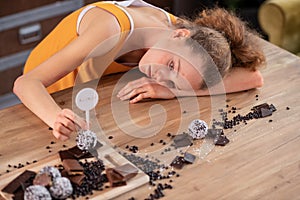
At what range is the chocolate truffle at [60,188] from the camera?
1569 mm

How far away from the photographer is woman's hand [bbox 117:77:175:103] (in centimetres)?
204

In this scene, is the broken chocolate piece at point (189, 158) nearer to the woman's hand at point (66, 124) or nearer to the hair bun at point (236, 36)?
the woman's hand at point (66, 124)

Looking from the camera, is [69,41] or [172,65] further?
[69,41]

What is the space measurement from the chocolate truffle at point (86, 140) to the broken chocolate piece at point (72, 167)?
0.27ft

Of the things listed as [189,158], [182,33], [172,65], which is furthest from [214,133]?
[182,33]

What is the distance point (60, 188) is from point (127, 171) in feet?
0.64

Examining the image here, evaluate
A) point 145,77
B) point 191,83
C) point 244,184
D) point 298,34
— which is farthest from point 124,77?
point 298,34

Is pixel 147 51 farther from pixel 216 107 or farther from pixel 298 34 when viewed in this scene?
pixel 298 34

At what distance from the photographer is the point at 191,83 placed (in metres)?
2.04

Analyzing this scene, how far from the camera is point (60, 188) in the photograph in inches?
61.8

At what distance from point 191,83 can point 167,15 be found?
13.8 inches

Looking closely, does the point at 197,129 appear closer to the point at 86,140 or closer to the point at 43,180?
the point at 86,140

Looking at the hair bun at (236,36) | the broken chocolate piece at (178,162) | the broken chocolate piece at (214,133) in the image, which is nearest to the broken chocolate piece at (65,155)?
the broken chocolate piece at (178,162)

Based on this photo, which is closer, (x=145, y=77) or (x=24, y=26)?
(x=145, y=77)
